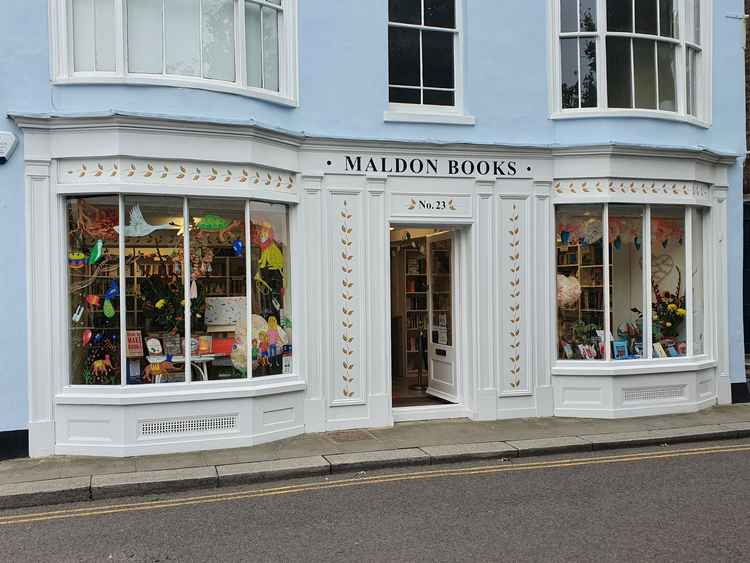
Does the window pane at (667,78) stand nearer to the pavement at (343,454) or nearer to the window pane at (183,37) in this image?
the pavement at (343,454)

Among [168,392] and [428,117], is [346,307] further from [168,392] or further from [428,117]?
[428,117]

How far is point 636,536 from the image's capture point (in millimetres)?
5879

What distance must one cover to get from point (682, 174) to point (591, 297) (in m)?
2.40

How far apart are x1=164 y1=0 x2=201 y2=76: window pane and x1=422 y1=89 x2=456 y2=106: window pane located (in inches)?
132

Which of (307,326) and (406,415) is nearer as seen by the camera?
(307,326)

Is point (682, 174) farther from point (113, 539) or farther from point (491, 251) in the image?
point (113, 539)

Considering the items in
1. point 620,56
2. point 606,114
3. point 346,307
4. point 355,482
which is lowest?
point 355,482

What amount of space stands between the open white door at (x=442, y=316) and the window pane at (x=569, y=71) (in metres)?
2.73

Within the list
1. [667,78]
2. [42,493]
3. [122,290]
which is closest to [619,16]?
[667,78]

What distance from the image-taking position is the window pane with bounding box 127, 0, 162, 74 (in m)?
8.91

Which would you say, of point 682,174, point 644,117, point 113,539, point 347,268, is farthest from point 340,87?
point 113,539

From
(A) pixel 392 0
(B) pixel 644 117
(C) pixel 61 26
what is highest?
(A) pixel 392 0

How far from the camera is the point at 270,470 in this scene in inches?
315

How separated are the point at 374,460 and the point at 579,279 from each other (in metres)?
4.65
